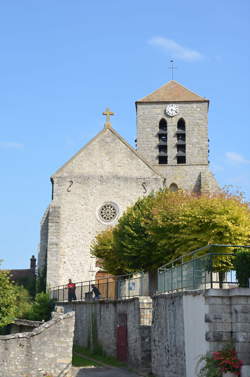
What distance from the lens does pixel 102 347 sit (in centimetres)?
2531

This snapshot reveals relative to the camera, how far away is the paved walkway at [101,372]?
1991 centimetres

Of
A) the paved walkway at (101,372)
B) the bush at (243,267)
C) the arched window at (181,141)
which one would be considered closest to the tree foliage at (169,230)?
the paved walkway at (101,372)

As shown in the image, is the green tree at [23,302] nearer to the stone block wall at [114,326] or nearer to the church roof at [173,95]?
the stone block wall at [114,326]

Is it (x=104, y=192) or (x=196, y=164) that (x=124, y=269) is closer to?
(x=104, y=192)

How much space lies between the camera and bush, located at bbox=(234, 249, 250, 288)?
40.7 ft

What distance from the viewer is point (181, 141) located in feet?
151

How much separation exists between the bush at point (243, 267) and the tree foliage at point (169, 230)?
22.1ft

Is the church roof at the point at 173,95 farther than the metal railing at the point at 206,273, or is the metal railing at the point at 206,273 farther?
the church roof at the point at 173,95

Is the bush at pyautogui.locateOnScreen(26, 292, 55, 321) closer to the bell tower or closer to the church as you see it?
the church

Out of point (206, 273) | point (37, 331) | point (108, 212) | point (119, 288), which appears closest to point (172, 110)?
point (108, 212)

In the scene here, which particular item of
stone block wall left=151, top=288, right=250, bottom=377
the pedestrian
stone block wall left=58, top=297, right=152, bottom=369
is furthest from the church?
stone block wall left=151, top=288, right=250, bottom=377

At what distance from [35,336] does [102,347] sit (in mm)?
5376

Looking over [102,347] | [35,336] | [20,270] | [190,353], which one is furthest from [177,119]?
[190,353]

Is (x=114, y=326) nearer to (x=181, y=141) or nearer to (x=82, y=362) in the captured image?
(x=82, y=362)
